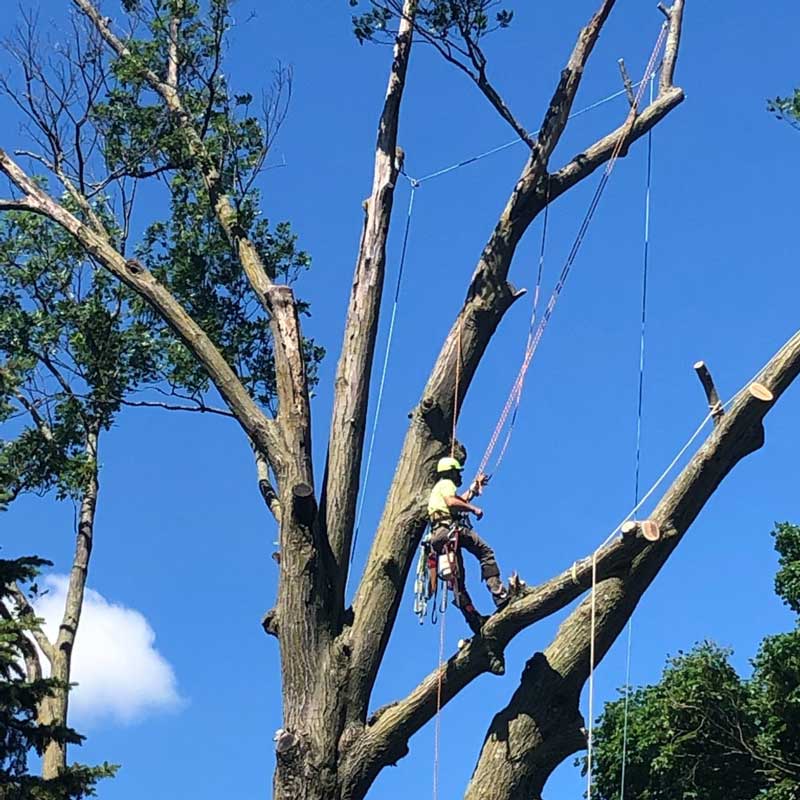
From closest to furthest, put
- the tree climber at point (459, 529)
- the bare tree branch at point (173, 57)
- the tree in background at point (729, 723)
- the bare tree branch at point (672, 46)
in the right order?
the tree climber at point (459, 529) < the bare tree branch at point (672, 46) < the bare tree branch at point (173, 57) < the tree in background at point (729, 723)

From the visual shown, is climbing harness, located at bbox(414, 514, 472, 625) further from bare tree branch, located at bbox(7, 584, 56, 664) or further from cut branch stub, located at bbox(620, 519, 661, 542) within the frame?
bare tree branch, located at bbox(7, 584, 56, 664)

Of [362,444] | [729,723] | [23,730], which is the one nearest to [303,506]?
[362,444]

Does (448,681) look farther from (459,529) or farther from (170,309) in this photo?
(170,309)

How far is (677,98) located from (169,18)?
13.4ft

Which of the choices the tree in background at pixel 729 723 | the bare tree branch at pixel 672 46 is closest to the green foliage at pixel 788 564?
the tree in background at pixel 729 723

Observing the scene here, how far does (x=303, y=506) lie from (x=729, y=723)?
36.7 ft

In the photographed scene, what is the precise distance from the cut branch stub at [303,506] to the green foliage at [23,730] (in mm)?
3556

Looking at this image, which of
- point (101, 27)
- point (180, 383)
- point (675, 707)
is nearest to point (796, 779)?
point (675, 707)

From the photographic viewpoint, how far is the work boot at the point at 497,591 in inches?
237

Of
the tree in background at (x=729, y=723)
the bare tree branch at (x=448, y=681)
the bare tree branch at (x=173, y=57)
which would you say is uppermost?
the bare tree branch at (x=173, y=57)

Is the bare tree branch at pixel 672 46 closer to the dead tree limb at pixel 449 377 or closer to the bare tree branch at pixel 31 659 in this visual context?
the dead tree limb at pixel 449 377

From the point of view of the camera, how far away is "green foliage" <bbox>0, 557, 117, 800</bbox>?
8.96 metres

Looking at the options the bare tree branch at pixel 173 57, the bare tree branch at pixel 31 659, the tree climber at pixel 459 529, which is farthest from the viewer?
the bare tree branch at pixel 31 659

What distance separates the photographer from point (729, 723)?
16.0 metres
